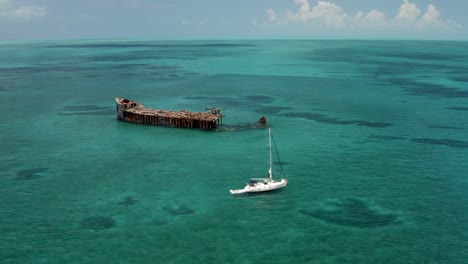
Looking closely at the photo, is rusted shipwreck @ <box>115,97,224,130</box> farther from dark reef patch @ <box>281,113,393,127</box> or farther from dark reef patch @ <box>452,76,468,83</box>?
dark reef patch @ <box>452,76,468,83</box>

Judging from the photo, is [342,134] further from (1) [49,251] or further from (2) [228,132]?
(1) [49,251]

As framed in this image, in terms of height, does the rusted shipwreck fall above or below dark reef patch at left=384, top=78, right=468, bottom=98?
below

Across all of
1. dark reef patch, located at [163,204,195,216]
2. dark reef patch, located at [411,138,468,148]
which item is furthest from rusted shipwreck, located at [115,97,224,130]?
dark reef patch, located at [411,138,468,148]

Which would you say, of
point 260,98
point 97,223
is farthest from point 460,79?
A: point 97,223

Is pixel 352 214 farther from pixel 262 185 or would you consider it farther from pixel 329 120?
pixel 329 120

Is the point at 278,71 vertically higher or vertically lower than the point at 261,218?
higher

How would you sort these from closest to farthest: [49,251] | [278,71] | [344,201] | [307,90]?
1. [49,251]
2. [344,201]
3. [307,90]
4. [278,71]

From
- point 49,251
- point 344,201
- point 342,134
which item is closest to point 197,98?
point 342,134
